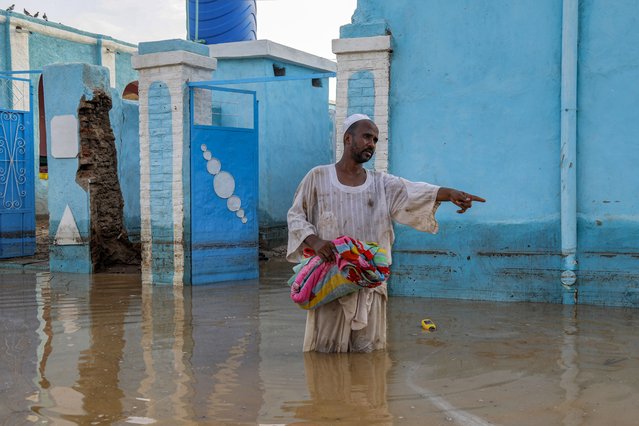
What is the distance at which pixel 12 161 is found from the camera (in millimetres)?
11977

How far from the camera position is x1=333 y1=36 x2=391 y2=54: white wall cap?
8188mm

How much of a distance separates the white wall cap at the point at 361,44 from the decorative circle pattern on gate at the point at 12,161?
610cm

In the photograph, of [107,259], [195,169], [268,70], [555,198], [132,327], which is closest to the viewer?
[132,327]

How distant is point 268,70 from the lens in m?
13.2

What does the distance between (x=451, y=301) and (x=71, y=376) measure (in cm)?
426

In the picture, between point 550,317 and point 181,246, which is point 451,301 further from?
point 181,246

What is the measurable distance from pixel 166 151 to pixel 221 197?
34.6 inches

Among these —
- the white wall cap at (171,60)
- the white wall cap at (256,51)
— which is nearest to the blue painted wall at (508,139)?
the white wall cap at (171,60)

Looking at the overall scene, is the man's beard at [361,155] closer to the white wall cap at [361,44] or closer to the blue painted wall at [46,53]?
the white wall cap at [361,44]

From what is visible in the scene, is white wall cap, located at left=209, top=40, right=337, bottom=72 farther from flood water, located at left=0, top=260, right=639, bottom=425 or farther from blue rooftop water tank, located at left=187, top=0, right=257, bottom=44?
flood water, located at left=0, top=260, right=639, bottom=425

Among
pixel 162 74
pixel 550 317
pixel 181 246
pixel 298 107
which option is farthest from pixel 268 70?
pixel 550 317

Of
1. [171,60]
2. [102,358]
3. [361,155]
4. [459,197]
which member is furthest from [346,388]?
[171,60]

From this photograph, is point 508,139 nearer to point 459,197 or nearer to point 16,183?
point 459,197

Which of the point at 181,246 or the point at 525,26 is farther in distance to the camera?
the point at 181,246
